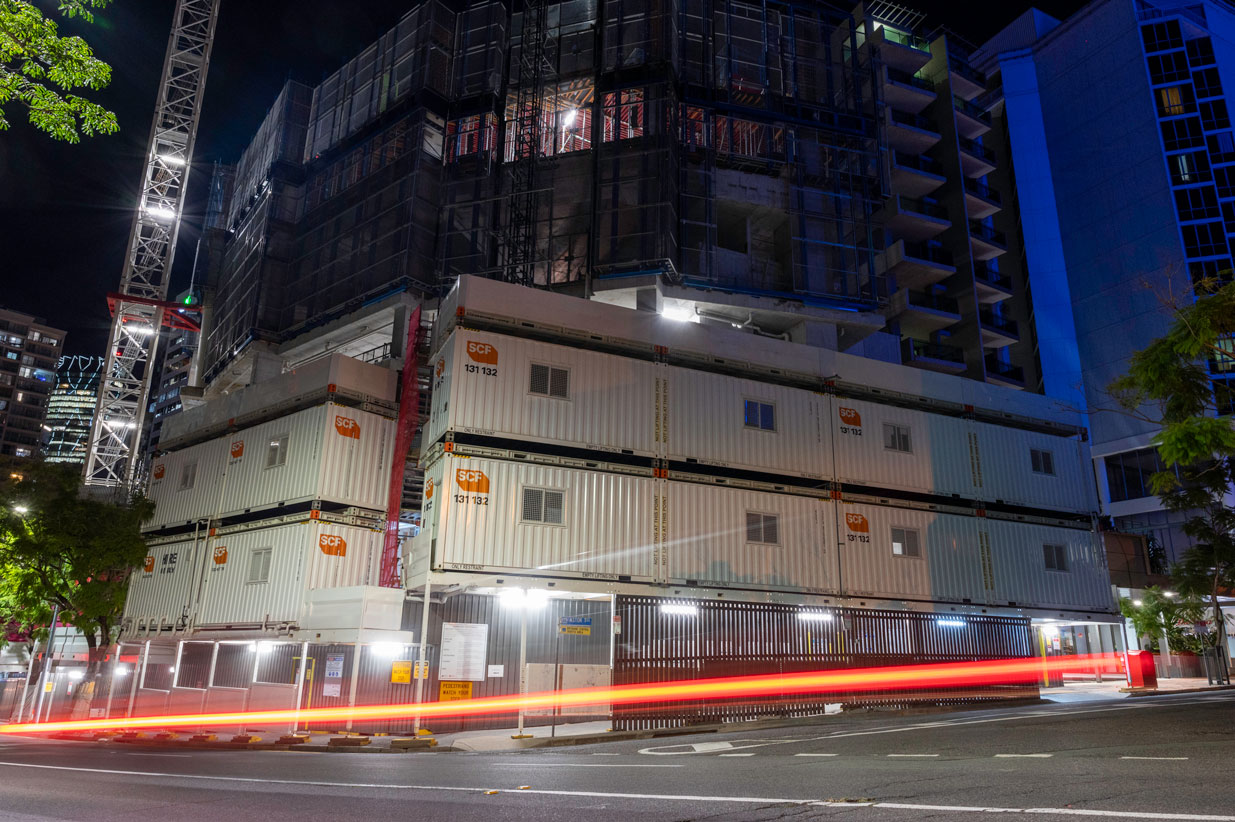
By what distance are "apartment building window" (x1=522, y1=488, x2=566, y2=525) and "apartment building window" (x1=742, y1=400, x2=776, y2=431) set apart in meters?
6.99

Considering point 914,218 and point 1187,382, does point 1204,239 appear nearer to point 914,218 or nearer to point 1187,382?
point 914,218

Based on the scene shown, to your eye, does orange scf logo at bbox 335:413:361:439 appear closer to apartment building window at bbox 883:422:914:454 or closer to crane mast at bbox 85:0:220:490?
apartment building window at bbox 883:422:914:454

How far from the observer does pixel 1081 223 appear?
69.1m

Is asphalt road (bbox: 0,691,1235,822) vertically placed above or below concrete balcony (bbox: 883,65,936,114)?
below

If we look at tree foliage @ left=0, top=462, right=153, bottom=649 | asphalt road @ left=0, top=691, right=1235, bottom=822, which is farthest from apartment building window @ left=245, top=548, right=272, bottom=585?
asphalt road @ left=0, top=691, right=1235, bottom=822

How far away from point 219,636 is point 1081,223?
232 feet

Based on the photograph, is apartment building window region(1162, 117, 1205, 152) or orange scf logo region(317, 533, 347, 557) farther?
apartment building window region(1162, 117, 1205, 152)

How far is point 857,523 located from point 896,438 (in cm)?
361

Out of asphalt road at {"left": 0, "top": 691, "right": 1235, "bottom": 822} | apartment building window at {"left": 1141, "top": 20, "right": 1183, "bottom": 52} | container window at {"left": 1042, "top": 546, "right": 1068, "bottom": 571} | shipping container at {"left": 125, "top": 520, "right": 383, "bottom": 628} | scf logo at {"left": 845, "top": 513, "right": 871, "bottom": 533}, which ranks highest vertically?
apartment building window at {"left": 1141, "top": 20, "right": 1183, "bottom": 52}

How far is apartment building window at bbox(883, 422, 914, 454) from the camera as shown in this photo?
28.4m

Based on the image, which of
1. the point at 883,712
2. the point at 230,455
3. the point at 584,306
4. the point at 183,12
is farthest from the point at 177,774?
the point at 183,12

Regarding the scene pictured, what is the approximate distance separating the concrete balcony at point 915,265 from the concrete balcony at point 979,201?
455 centimetres

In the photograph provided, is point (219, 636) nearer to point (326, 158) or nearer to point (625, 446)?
point (625, 446)

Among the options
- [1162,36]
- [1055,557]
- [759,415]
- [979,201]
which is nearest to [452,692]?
[759,415]
